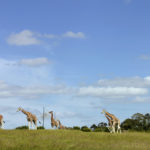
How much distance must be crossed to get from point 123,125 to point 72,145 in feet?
145

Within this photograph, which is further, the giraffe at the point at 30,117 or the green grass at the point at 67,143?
the giraffe at the point at 30,117

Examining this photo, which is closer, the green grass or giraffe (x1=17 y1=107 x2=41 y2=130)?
the green grass

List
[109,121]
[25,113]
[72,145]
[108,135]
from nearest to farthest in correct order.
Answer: [72,145] < [108,135] < [109,121] < [25,113]

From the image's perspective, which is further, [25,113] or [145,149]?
[25,113]

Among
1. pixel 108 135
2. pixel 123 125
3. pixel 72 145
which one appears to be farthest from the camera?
pixel 123 125

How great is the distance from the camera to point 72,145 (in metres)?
20.5

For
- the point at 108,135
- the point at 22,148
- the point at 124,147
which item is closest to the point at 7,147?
the point at 22,148

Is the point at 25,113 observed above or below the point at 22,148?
above

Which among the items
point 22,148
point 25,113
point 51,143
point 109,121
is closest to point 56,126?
point 25,113

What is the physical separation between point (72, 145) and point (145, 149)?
16.4 ft

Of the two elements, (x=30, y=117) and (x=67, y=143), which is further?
(x=30, y=117)

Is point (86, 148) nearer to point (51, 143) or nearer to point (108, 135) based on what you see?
point (51, 143)

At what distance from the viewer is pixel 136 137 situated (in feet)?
91.1

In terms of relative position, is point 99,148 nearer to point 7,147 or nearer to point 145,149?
point 145,149
